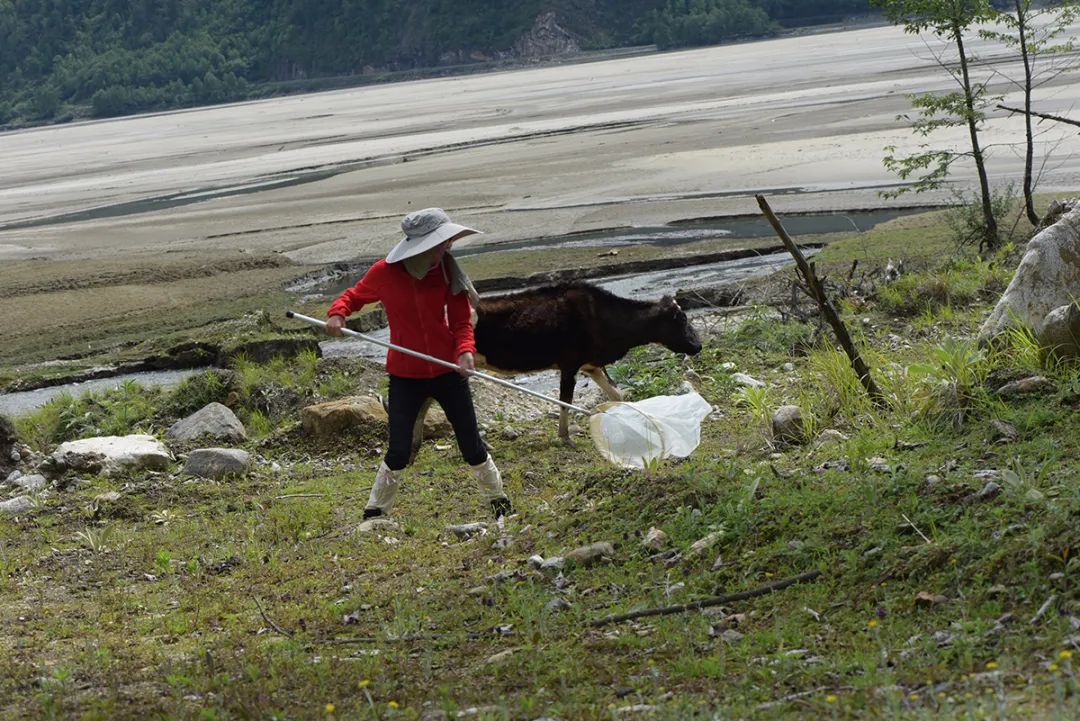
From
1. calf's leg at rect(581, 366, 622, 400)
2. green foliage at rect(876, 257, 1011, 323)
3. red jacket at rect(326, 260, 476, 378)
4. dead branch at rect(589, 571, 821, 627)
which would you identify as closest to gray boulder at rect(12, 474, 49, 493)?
red jacket at rect(326, 260, 476, 378)

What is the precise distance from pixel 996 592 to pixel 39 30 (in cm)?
15054

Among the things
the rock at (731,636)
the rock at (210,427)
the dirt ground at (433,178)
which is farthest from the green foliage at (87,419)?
the rock at (731,636)

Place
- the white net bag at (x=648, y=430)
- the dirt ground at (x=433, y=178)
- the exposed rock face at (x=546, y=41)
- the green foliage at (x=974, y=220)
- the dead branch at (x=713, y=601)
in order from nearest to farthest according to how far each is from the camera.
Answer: the dead branch at (x=713, y=601)
the white net bag at (x=648, y=430)
the green foliage at (x=974, y=220)
the dirt ground at (x=433, y=178)
the exposed rock face at (x=546, y=41)

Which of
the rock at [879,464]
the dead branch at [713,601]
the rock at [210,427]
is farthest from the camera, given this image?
the rock at [210,427]

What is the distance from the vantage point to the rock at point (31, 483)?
1083cm

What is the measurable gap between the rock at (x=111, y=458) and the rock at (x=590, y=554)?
5.15m

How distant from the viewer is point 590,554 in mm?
7066

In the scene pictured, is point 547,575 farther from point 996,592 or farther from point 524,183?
point 524,183

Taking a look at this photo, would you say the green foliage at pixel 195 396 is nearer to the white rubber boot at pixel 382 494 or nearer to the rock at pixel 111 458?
the rock at pixel 111 458

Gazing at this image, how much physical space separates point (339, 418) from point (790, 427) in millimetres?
4152

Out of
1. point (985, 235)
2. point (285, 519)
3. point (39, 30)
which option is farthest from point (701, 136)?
A: point (39, 30)

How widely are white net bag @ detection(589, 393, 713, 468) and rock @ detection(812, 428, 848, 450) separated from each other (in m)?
0.71

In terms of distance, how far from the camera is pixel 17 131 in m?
111

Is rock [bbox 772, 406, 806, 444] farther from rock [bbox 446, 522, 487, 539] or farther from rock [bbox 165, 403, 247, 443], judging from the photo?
rock [bbox 165, 403, 247, 443]
